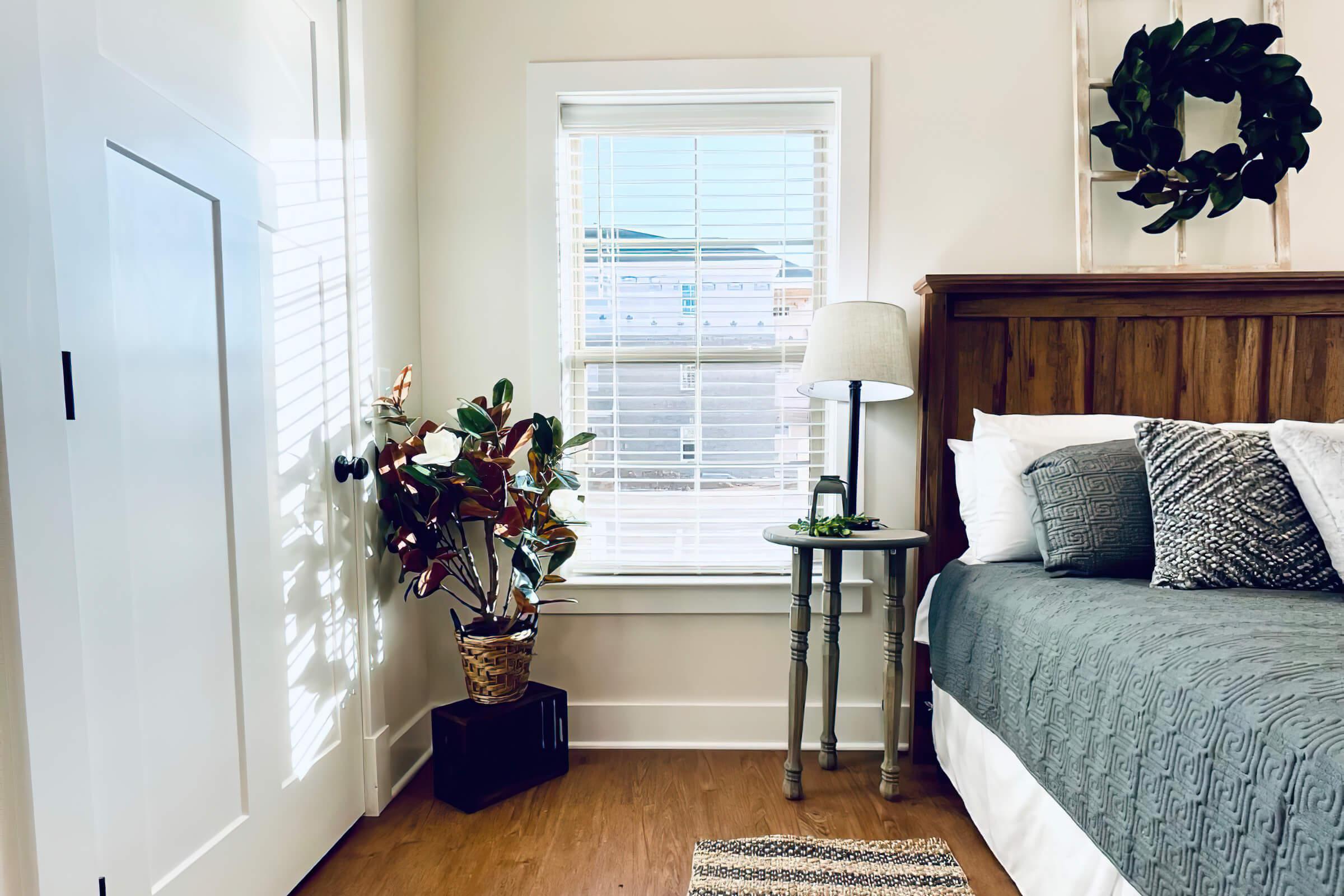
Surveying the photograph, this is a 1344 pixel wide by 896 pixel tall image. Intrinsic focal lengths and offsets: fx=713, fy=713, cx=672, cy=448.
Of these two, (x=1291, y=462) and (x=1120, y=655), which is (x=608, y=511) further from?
(x=1291, y=462)

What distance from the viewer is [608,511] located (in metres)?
2.48

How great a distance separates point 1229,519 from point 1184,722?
0.76m

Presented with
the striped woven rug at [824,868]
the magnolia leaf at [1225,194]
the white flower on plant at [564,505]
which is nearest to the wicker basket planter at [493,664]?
the white flower on plant at [564,505]

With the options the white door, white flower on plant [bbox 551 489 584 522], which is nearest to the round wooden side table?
white flower on plant [bbox 551 489 584 522]

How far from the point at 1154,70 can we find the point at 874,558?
69.1 inches

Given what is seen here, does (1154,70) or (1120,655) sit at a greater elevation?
(1154,70)

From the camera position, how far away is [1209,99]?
224 centimetres

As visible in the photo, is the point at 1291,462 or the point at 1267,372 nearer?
the point at 1291,462

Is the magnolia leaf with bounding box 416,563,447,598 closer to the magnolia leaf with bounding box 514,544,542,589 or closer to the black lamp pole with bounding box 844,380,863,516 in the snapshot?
the magnolia leaf with bounding box 514,544,542,589

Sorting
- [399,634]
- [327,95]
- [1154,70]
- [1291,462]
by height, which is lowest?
[399,634]

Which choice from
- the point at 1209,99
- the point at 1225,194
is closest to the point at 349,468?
the point at 1225,194

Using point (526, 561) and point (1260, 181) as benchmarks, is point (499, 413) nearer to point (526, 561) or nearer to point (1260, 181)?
point (526, 561)

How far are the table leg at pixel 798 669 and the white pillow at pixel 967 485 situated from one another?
48cm

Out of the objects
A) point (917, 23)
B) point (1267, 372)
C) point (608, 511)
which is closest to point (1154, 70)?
point (917, 23)
